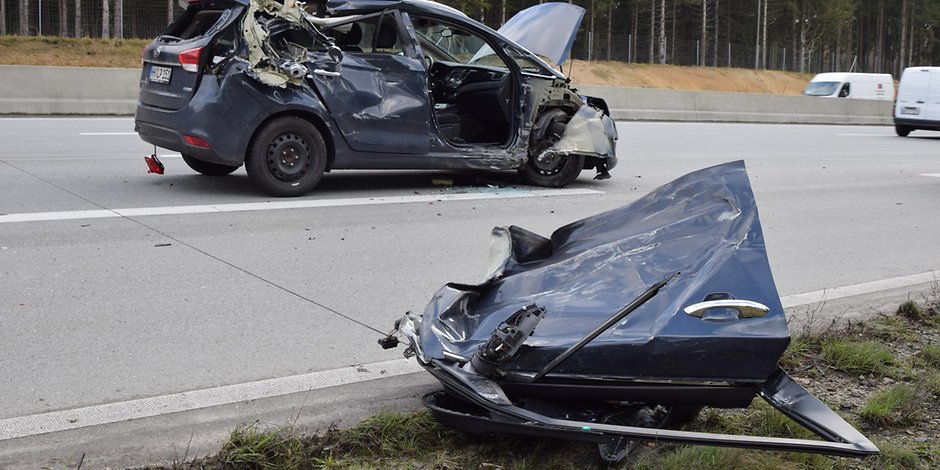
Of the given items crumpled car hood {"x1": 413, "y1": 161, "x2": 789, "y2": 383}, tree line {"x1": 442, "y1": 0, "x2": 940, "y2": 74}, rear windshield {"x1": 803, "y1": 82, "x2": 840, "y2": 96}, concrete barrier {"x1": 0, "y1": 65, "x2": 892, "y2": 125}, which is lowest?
crumpled car hood {"x1": 413, "y1": 161, "x2": 789, "y2": 383}

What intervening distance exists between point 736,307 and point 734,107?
965 inches

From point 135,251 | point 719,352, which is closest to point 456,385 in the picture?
point 719,352

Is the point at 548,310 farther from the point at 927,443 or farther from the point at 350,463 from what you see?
the point at 927,443

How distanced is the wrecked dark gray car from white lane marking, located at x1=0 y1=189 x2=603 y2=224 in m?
0.28

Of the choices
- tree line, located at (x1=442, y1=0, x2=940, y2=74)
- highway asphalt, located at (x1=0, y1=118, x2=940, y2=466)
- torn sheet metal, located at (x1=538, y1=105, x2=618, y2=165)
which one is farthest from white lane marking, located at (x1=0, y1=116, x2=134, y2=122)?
tree line, located at (x1=442, y1=0, x2=940, y2=74)

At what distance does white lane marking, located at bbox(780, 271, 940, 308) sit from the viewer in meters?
5.94

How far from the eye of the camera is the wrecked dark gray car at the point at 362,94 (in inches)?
325

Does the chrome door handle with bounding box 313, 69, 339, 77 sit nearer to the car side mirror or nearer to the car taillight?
the car side mirror

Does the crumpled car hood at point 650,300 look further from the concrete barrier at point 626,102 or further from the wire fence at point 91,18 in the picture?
the wire fence at point 91,18

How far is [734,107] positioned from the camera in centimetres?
2655

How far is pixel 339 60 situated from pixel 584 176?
153 inches

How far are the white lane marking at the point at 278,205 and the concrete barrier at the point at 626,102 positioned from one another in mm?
10430

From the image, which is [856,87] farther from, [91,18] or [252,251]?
[91,18]

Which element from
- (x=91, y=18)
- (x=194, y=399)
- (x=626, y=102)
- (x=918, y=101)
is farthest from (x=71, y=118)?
(x=91, y=18)
